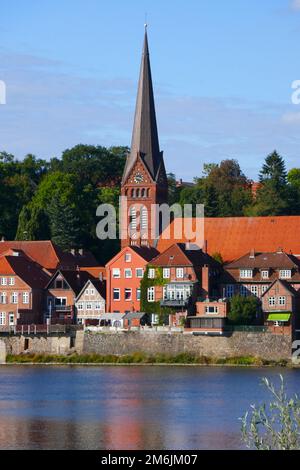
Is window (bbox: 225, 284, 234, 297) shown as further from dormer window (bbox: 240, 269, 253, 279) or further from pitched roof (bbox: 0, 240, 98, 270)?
pitched roof (bbox: 0, 240, 98, 270)

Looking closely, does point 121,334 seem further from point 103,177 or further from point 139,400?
point 103,177

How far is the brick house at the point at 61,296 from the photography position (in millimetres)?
87250

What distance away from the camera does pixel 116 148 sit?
12938 cm

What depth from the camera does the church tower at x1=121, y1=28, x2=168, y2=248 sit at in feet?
316

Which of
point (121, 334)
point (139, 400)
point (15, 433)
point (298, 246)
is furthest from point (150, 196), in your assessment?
point (15, 433)

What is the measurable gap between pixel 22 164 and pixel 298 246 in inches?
1695

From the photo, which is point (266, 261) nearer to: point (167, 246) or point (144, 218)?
point (167, 246)

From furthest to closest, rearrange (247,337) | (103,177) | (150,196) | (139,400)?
(103,177) < (150,196) < (247,337) < (139,400)

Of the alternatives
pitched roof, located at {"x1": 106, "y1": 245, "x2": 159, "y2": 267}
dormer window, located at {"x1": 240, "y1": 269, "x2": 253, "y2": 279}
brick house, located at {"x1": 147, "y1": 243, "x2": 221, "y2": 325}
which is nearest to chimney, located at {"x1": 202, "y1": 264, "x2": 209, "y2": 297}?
brick house, located at {"x1": 147, "y1": 243, "x2": 221, "y2": 325}

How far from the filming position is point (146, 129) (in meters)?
97.0

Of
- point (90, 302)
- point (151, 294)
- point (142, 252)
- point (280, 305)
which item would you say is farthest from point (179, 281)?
point (90, 302)

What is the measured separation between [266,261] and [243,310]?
6.30 m

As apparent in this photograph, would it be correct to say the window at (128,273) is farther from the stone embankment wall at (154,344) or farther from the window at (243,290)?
the stone embankment wall at (154,344)

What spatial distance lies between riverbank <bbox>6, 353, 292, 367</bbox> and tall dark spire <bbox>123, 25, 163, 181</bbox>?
22159 mm
